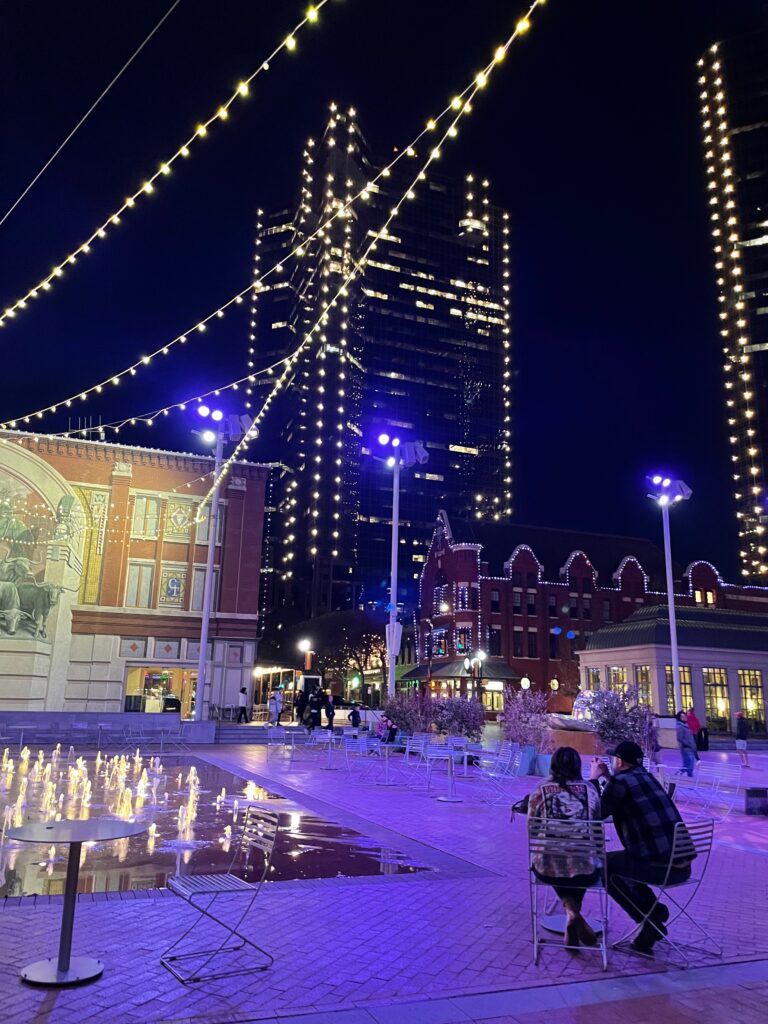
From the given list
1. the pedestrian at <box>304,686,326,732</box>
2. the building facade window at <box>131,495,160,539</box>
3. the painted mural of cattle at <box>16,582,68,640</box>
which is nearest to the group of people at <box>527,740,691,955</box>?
the pedestrian at <box>304,686,326,732</box>

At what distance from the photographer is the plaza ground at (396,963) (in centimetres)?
464

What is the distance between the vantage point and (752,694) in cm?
3925

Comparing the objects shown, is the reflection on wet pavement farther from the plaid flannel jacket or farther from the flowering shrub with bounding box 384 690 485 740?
the flowering shrub with bounding box 384 690 485 740

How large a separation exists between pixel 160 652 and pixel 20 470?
11.9 meters

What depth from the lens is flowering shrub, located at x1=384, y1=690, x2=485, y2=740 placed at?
19.9m

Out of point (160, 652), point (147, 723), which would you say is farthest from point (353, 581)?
point (147, 723)

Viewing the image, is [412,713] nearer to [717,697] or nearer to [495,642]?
[717,697]

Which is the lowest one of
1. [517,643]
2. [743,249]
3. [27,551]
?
[517,643]

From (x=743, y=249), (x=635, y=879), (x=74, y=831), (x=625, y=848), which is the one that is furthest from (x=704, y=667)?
(x=743, y=249)

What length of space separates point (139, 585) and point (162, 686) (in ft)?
19.1

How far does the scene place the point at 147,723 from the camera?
91.1 feet

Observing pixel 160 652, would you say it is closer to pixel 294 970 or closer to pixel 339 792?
pixel 339 792

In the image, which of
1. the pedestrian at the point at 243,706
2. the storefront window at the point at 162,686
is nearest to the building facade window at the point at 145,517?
the storefront window at the point at 162,686

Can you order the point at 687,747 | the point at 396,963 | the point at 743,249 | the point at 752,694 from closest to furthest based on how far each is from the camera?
the point at 396,963 → the point at 687,747 → the point at 752,694 → the point at 743,249
